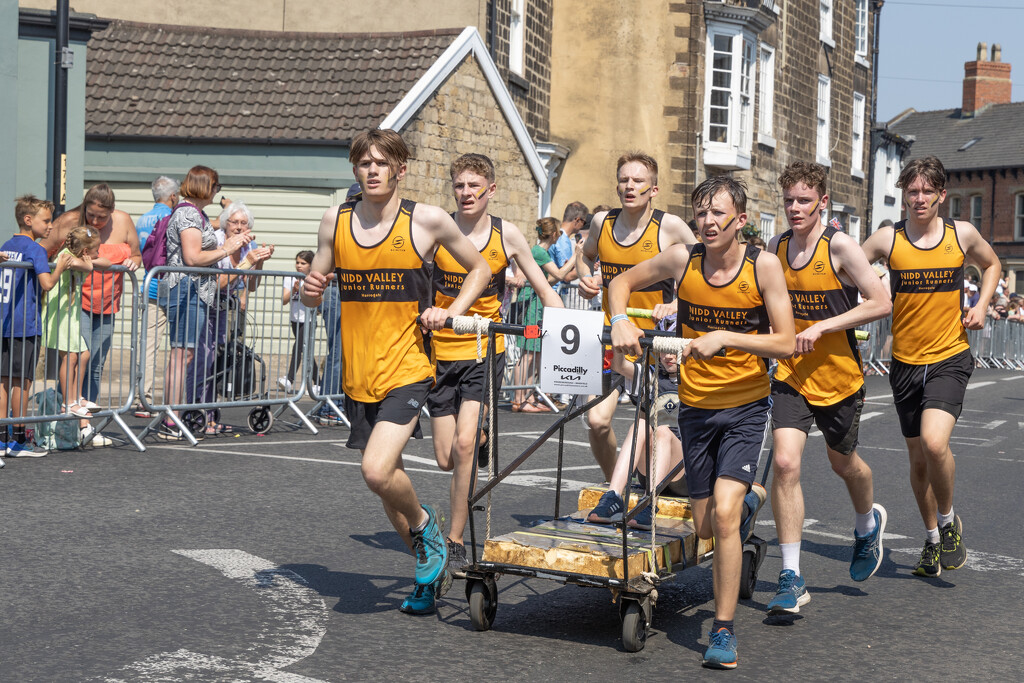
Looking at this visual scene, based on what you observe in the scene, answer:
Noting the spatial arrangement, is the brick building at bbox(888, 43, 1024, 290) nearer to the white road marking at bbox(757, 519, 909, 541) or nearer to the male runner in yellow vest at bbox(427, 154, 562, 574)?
the white road marking at bbox(757, 519, 909, 541)

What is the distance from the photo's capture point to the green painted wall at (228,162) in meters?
18.7

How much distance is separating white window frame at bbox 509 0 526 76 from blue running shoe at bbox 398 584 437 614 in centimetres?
1982

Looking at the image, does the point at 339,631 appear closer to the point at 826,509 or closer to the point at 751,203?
the point at 826,509

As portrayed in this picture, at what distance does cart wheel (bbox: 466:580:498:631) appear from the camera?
5.62m

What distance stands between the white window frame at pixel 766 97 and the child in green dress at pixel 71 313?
24.0 m

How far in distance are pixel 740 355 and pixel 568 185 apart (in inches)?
940

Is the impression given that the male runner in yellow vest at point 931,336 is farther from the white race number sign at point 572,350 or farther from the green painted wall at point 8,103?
the green painted wall at point 8,103

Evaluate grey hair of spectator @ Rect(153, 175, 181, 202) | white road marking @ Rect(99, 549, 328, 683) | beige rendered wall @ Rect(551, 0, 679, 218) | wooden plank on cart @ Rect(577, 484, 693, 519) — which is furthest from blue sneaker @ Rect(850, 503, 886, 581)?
beige rendered wall @ Rect(551, 0, 679, 218)

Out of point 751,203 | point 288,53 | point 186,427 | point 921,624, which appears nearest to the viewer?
point 921,624

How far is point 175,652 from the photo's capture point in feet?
16.8

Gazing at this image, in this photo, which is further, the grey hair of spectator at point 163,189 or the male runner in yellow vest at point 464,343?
the grey hair of spectator at point 163,189

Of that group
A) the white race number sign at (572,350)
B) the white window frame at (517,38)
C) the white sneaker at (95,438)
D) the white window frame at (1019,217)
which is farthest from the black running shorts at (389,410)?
the white window frame at (1019,217)

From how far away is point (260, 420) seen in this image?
12.1 metres

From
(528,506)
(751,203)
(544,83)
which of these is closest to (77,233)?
(528,506)
